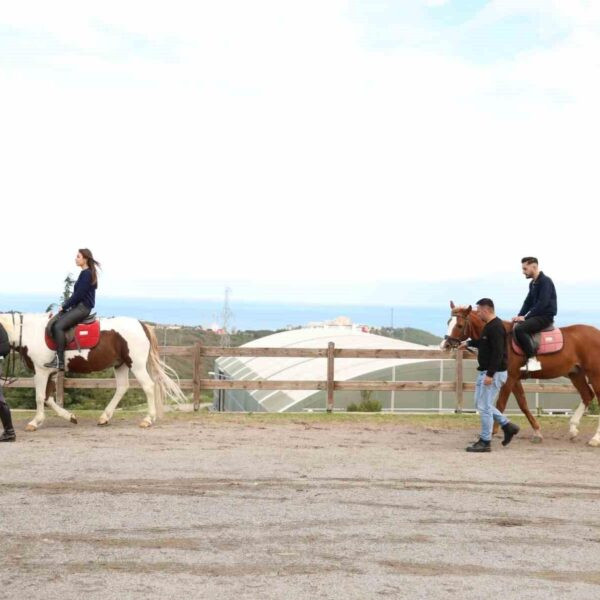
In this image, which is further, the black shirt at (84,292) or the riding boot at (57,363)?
the riding boot at (57,363)

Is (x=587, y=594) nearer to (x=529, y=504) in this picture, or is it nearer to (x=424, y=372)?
(x=529, y=504)

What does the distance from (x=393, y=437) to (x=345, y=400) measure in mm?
11153

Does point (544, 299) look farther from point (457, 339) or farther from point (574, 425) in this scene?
point (574, 425)

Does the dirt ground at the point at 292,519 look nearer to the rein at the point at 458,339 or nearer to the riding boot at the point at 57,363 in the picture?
the riding boot at the point at 57,363

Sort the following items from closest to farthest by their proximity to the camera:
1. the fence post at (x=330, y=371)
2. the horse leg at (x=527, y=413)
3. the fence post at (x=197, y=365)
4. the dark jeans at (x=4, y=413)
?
the dark jeans at (x=4, y=413) → the horse leg at (x=527, y=413) → the fence post at (x=197, y=365) → the fence post at (x=330, y=371)

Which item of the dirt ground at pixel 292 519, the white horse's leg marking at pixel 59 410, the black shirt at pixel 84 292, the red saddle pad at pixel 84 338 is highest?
the black shirt at pixel 84 292

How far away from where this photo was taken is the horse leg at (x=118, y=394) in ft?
44.8

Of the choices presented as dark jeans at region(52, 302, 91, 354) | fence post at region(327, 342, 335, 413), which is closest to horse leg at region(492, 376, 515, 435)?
fence post at region(327, 342, 335, 413)

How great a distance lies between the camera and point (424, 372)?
86.0 ft

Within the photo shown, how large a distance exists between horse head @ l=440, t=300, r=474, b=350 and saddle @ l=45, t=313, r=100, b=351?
5539 mm

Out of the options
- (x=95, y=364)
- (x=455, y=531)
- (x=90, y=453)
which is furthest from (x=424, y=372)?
(x=455, y=531)

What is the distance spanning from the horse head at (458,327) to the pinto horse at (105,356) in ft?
15.7

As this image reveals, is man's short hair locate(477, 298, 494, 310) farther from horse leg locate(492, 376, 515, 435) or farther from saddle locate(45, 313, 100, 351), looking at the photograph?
saddle locate(45, 313, 100, 351)

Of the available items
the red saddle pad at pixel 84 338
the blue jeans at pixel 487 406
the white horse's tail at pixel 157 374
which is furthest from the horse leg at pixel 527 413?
the red saddle pad at pixel 84 338
